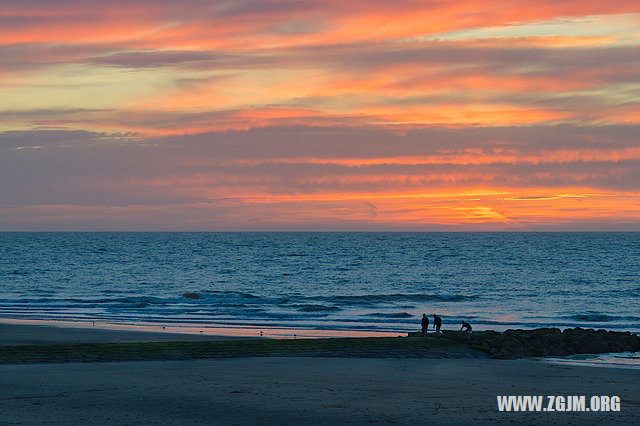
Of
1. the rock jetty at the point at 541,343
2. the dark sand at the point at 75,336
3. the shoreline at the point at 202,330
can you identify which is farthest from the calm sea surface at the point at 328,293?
the rock jetty at the point at 541,343

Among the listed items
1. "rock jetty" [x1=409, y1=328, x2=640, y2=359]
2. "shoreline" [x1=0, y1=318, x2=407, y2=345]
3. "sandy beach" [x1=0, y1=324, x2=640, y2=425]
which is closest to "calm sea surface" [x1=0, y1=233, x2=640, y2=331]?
"shoreline" [x1=0, y1=318, x2=407, y2=345]

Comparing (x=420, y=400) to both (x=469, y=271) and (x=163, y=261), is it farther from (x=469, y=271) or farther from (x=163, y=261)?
(x=163, y=261)

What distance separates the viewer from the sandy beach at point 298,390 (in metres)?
22.2

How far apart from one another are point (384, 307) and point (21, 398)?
4859 cm

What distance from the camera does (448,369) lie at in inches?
1240

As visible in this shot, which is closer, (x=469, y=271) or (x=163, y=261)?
(x=469, y=271)

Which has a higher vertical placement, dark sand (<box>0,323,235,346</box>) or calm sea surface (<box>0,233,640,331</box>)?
calm sea surface (<box>0,233,640,331</box>)

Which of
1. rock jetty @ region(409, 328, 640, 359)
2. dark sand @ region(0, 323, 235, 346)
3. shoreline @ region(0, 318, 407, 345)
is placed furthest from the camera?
shoreline @ region(0, 318, 407, 345)

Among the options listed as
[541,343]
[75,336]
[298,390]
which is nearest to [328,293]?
[75,336]

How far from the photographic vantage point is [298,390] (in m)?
26.0

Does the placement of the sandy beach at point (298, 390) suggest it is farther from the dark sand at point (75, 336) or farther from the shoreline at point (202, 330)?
the shoreline at point (202, 330)

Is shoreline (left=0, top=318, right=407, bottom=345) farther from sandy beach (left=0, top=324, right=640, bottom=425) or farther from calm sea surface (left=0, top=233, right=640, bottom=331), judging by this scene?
sandy beach (left=0, top=324, right=640, bottom=425)

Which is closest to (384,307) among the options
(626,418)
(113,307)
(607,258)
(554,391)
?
(113,307)

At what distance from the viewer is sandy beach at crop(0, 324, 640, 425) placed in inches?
872
